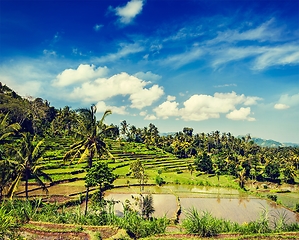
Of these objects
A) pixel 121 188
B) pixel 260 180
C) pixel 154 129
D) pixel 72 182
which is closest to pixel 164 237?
pixel 121 188

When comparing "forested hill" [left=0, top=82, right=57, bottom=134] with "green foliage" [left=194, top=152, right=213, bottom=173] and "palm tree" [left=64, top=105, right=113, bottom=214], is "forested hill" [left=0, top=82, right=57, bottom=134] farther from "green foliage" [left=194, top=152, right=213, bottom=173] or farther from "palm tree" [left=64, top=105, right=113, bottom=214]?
"green foliage" [left=194, top=152, right=213, bottom=173]

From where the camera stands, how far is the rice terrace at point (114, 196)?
15.5 m

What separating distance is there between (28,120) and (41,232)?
192ft

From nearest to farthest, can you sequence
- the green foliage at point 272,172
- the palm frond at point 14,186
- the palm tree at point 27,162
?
the palm frond at point 14,186, the palm tree at point 27,162, the green foliage at point 272,172

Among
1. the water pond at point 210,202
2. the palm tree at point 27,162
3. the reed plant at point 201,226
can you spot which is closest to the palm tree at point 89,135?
the palm tree at point 27,162

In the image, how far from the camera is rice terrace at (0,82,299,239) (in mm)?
15508

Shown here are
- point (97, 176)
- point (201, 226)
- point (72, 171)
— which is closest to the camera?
point (201, 226)

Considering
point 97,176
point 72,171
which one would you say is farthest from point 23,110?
point 97,176

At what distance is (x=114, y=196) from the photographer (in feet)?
102

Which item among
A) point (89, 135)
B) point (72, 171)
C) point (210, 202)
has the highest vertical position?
point (89, 135)

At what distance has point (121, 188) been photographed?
35.0 m

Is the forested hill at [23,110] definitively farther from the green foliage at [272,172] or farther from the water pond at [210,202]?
the green foliage at [272,172]

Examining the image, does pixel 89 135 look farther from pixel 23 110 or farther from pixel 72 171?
pixel 23 110

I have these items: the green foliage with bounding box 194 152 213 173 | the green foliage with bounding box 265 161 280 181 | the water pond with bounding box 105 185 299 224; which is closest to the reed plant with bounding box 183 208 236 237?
the water pond with bounding box 105 185 299 224
